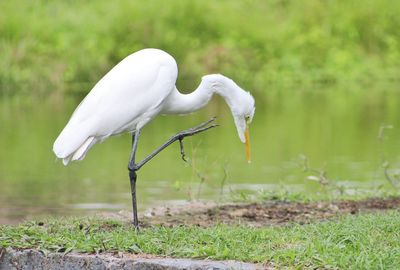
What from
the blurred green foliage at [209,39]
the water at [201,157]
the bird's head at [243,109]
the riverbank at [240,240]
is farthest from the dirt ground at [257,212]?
the blurred green foliage at [209,39]

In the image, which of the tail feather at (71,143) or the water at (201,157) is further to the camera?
the water at (201,157)

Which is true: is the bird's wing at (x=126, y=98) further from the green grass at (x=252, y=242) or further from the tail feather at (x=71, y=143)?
the green grass at (x=252, y=242)

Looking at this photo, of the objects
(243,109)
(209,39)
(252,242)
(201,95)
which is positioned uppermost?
(209,39)

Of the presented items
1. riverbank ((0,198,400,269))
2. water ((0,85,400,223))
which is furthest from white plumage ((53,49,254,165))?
water ((0,85,400,223))

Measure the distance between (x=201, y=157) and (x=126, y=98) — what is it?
27.2 ft

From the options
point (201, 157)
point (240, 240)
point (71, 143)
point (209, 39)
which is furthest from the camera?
point (209, 39)

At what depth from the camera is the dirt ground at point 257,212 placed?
8.70 m

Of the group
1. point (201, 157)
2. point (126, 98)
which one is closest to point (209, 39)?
point (201, 157)

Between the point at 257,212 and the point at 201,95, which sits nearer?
the point at 201,95

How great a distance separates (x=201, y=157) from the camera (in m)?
16.2

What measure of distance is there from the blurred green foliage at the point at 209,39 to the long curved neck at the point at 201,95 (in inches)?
824

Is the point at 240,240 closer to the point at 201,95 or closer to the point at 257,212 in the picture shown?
the point at 201,95

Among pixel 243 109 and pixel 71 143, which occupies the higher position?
→ pixel 243 109

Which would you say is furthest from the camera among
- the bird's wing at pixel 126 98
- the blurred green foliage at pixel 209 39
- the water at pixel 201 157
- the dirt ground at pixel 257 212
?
the blurred green foliage at pixel 209 39
